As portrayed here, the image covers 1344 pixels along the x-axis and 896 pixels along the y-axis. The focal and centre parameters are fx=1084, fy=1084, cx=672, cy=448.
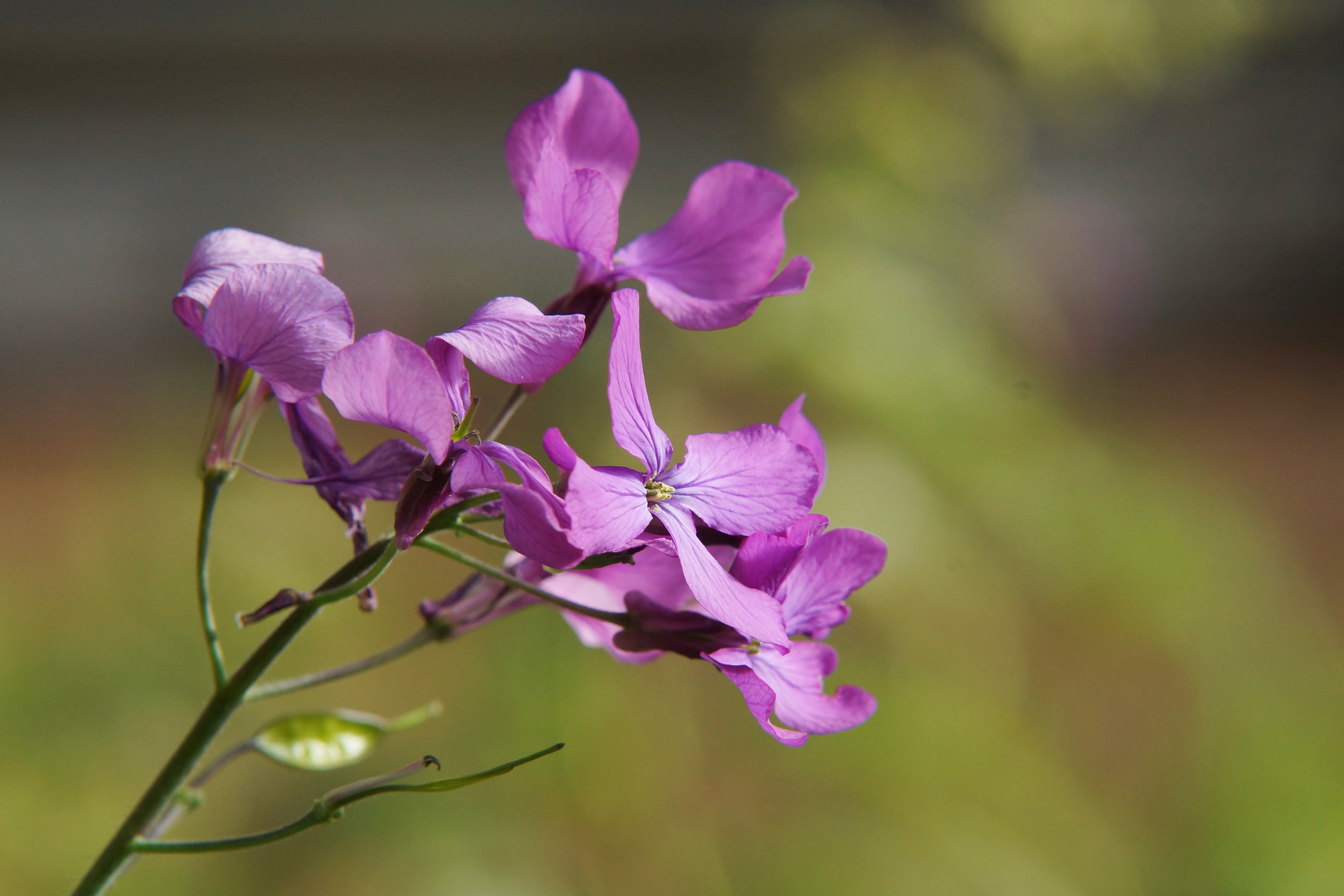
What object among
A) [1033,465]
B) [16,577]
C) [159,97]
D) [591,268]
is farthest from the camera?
[159,97]

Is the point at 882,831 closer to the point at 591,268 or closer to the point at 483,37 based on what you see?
the point at 591,268

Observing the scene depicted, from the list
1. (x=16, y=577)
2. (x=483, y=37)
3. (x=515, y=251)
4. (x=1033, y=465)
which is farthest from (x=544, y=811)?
(x=483, y=37)

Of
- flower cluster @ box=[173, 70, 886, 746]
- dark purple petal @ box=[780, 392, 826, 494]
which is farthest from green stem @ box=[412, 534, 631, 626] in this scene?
dark purple petal @ box=[780, 392, 826, 494]

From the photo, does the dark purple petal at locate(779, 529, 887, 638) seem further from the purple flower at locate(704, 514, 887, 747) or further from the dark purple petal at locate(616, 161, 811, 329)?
the dark purple petal at locate(616, 161, 811, 329)

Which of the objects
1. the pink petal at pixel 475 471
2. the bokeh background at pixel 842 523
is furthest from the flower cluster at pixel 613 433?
the bokeh background at pixel 842 523

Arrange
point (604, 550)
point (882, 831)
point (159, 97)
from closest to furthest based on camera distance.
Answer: point (604, 550) < point (882, 831) < point (159, 97)
